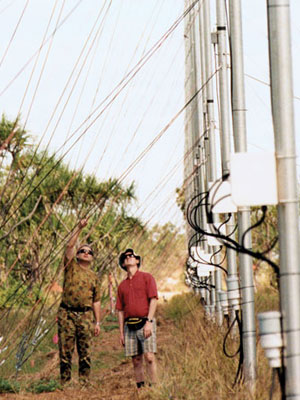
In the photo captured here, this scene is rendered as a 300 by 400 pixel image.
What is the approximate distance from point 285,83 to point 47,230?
69.5 ft

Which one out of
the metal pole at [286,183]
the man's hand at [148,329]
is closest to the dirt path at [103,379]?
the man's hand at [148,329]

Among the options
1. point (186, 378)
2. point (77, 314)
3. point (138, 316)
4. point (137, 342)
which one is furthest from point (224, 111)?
point (186, 378)

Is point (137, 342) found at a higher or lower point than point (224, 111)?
lower

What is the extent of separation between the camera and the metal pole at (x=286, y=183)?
448 cm

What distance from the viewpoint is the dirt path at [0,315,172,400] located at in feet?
28.0

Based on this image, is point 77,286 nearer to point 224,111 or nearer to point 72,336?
point 72,336

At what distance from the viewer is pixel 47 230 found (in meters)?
25.6

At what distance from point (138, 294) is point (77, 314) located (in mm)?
1228

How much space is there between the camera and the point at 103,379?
1034 cm

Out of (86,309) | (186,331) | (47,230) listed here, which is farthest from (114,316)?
(86,309)

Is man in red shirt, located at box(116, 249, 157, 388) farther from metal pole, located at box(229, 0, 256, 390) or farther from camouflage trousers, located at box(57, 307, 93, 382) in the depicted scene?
metal pole, located at box(229, 0, 256, 390)

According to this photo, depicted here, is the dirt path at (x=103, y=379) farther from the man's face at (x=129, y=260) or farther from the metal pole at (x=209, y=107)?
the metal pole at (x=209, y=107)

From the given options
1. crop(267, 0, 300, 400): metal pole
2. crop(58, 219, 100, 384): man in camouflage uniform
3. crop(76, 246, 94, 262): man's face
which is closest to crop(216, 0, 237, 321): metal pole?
crop(76, 246, 94, 262): man's face

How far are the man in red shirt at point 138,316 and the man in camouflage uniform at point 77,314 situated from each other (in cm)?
94
